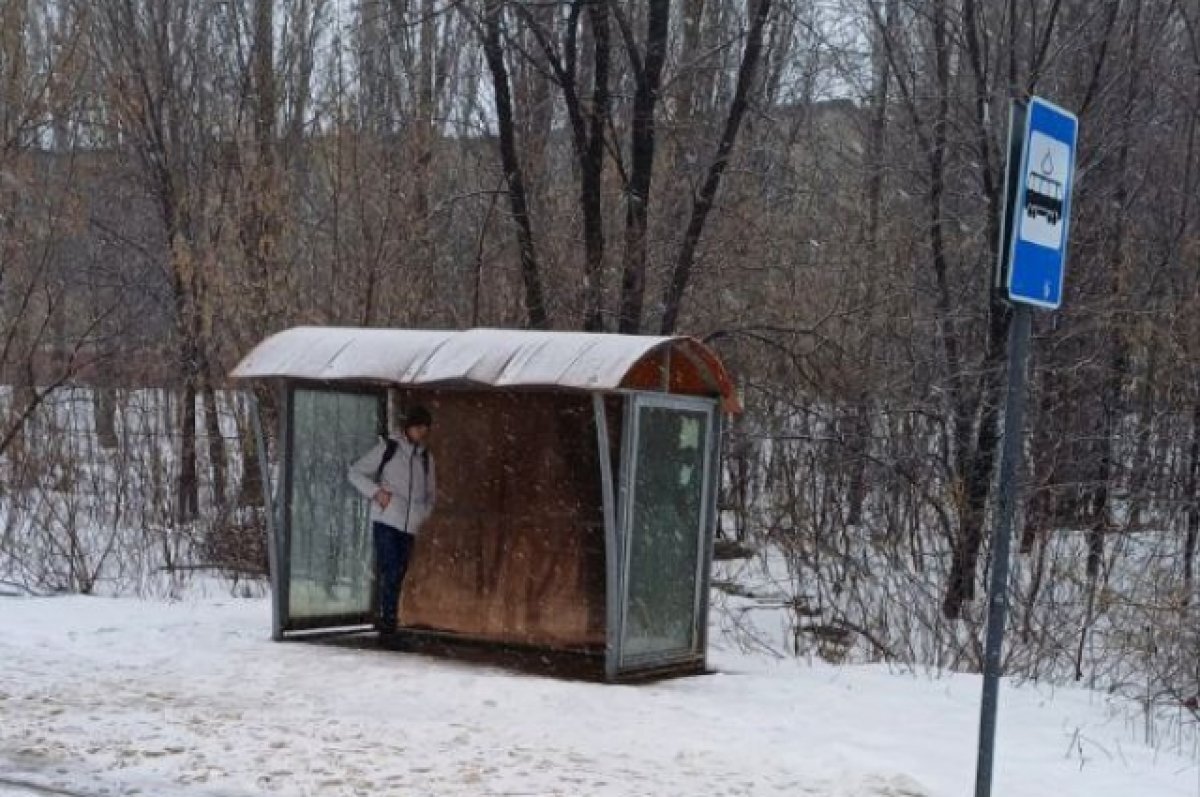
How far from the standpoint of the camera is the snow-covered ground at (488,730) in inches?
286

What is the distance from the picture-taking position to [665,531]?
35.0 ft

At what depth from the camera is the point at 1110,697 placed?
10250mm

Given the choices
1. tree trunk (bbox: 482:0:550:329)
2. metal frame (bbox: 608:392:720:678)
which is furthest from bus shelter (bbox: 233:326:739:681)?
tree trunk (bbox: 482:0:550:329)

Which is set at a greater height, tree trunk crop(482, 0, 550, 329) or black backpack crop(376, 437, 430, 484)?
tree trunk crop(482, 0, 550, 329)

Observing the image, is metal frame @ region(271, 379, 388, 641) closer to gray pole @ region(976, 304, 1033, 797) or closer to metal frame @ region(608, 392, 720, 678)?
metal frame @ region(608, 392, 720, 678)

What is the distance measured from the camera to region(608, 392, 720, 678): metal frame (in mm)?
10109

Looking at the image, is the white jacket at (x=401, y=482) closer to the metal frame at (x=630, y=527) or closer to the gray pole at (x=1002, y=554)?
the metal frame at (x=630, y=527)

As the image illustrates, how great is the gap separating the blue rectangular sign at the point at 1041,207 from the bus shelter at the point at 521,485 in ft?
14.4

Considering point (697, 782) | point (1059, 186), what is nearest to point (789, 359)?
point (697, 782)

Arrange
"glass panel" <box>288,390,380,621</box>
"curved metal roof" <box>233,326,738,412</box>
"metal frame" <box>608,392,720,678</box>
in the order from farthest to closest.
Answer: "glass panel" <box>288,390,380,621</box>
"metal frame" <box>608,392,720,678</box>
"curved metal roof" <box>233,326,738,412</box>

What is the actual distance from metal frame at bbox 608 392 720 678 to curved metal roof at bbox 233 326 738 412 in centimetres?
34

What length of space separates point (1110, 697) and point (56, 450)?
12.2 m

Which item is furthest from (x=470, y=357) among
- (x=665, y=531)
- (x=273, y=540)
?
(x=273, y=540)

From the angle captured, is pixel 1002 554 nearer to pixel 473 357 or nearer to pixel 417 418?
pixel 473 357
